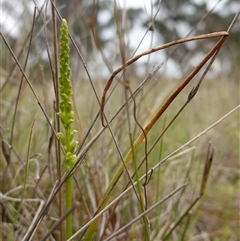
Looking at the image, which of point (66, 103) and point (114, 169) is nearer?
point (66, 103)

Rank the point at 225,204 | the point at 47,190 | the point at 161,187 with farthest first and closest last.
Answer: the point at 225,204 < the point at 161,187 < the point at 47,190

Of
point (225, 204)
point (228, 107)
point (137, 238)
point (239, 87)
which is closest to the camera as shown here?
point (137, 238)

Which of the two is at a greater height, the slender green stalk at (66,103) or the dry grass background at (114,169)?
the slender green stalk at (66,103)

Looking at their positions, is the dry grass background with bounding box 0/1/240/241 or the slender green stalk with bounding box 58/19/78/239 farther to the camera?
the dry grass background with bounding box 0/1/240/241

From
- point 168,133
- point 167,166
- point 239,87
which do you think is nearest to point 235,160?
point 168,133

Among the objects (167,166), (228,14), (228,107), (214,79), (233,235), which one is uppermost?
(228,14)

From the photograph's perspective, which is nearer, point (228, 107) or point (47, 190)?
point (47, 190)

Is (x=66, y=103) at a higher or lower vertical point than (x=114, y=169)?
higher

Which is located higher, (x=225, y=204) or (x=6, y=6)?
(x=6, y=6)

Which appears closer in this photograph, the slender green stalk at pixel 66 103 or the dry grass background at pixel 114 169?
the slender green stalk at pixel 66 103

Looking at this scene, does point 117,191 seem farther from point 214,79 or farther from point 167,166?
point 214,79

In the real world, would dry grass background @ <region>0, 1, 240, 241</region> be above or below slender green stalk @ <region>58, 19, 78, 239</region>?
below
